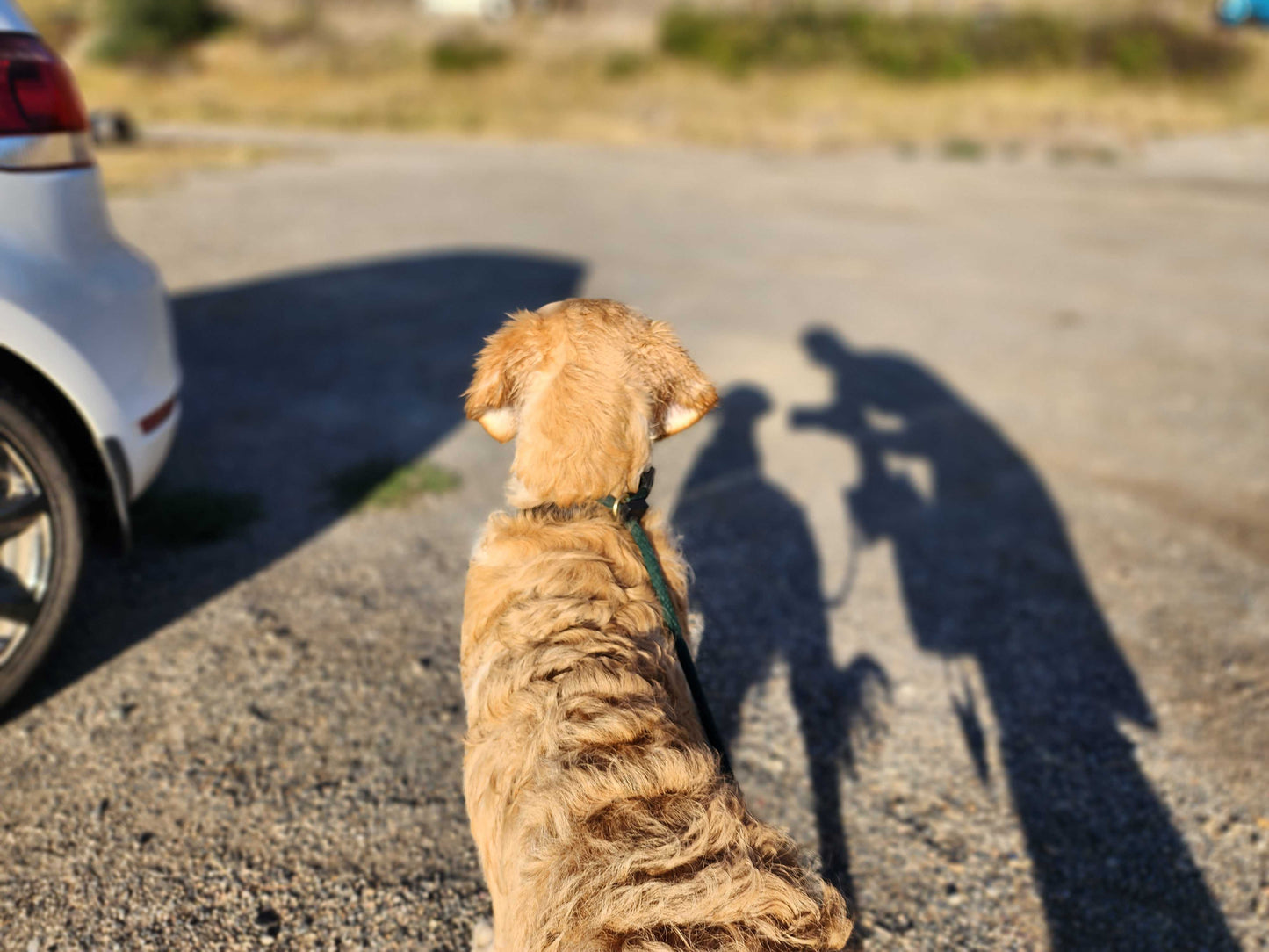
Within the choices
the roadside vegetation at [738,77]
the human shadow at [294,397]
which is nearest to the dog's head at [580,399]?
the human shadow at [294,397]

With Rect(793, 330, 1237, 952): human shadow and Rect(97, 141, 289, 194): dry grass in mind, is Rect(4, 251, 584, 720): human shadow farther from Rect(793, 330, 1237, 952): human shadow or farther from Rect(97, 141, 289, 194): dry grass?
Rect(97, 141, 289, 194): dry grass

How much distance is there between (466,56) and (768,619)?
3299 cm

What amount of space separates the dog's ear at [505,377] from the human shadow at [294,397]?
1.98 metres

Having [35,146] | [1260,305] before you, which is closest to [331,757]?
[35,146]

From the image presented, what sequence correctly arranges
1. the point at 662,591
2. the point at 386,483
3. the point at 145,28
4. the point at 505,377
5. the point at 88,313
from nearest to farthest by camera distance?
the point at 662,591 → the point at 505,377 → the point at 88,313 → the point at 386,483 → the point at 145,28

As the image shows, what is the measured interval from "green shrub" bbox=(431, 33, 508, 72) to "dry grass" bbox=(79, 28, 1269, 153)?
0.46 m

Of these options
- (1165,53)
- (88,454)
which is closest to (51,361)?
(88,454)

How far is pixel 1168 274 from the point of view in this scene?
987 centimetres

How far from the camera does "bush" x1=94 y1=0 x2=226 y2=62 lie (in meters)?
33.7

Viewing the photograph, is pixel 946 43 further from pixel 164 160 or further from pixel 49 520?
pixel 49 520

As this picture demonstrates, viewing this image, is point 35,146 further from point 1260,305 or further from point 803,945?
point 1260,305

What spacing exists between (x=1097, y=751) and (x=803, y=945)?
2.25 meters

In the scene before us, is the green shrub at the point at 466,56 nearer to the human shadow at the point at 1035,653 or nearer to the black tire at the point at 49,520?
the human shadow at the point at 1035,653

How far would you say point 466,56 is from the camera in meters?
31.6
